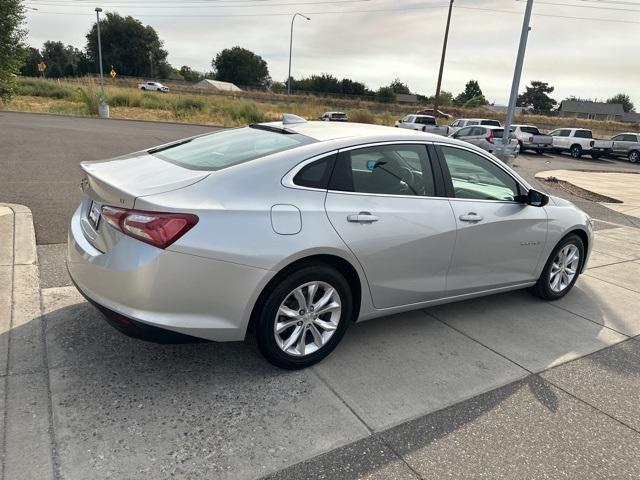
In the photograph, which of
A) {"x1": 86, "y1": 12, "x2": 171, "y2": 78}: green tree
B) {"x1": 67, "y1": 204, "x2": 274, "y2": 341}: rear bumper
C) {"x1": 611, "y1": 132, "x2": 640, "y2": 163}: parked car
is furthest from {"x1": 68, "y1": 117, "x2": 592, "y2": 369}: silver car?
{"x1": 86, "y1": 12, "x2": 171, "y2": 78}: green tree

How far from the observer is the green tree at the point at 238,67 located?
12275 cm

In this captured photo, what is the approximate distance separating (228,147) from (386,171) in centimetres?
118

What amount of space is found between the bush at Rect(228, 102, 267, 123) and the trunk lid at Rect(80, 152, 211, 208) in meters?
31.8

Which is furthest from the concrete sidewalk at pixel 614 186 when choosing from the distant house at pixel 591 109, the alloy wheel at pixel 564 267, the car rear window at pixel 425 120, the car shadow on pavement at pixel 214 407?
the distant house at pixel 591 109

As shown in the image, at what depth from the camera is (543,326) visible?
4441 mm

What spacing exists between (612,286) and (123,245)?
5.32 m

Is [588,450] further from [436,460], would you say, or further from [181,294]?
[181,294]

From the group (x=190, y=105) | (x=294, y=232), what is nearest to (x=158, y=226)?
(x=294, y=232)

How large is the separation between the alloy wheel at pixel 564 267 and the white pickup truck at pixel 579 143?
28.7 meters

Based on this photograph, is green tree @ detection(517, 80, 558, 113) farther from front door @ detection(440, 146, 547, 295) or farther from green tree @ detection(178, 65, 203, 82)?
front door @ detection(440, 146, 547, 295)

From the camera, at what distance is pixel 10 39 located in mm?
22641

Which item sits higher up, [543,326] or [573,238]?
[573,238]

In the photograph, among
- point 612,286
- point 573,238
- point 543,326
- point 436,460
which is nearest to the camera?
point 436,460

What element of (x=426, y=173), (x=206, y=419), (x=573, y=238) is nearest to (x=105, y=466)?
(x=206, y=419)
